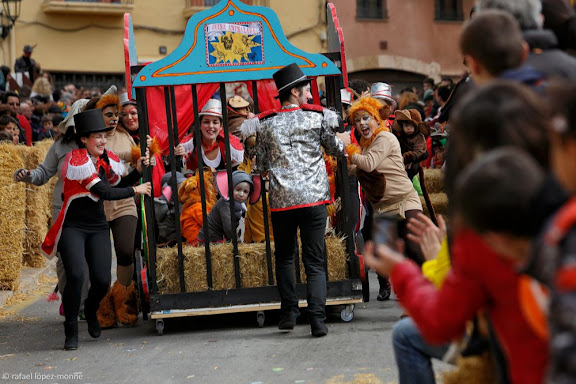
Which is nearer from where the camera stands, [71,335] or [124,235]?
[71,335]

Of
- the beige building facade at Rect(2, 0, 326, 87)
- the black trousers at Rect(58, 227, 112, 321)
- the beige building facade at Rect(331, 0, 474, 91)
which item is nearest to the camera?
the black trousers at Rect(58, 227, 112, 321)

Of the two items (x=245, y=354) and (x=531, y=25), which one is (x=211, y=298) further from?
(x=531, y=25)

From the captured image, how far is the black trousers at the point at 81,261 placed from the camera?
304 inches

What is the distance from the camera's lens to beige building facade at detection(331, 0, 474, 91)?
1193 inches

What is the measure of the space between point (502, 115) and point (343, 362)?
13.2 feet

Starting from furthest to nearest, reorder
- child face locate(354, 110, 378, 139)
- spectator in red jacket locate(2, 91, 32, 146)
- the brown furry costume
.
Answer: spectator in red jacket locate(2, 91, 32, 146)
the brown furry costume
child face locate(354, 110, 378, 139)

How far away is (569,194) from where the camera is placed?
2.59 metres

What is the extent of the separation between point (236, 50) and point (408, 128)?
2.53 metres

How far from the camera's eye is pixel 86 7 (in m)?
27.2

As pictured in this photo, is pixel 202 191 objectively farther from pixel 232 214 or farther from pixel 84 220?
pixel 84 220

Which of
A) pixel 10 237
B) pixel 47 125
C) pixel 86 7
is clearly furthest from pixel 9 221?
pixel 86 7

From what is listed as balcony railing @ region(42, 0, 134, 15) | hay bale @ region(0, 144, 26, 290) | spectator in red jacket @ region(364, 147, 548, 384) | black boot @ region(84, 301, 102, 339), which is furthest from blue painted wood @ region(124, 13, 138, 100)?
balcony railing @ region(42, 0, 134, 15)

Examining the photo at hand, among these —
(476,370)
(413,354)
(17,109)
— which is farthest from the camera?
(17,109)

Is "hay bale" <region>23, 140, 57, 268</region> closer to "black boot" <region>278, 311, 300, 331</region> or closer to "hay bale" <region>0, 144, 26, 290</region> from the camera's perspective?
"hay bale" <region>0, 144, 26, 290</region>
